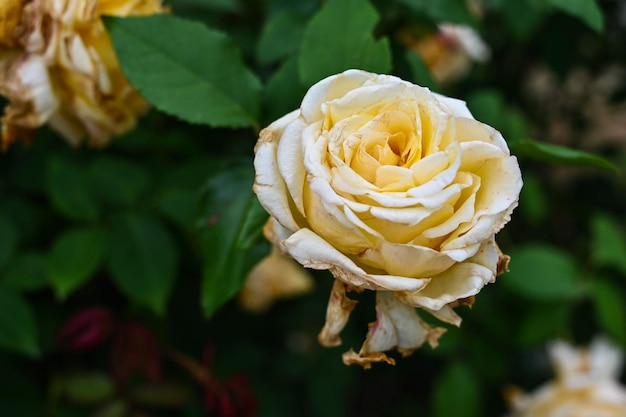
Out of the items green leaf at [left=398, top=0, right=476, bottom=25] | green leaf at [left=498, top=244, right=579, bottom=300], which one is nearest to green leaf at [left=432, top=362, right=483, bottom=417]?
green leaf at [left=498, top=244, right=579, bottom=300]

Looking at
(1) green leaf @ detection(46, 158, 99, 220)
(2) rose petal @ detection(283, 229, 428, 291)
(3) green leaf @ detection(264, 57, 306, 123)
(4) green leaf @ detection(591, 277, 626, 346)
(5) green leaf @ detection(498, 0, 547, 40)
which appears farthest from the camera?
(4) green leaf @ detection(591, 277, 626, 346)

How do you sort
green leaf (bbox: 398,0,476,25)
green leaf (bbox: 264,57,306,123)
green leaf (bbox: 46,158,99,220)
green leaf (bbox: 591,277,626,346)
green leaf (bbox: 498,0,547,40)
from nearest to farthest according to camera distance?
green leaf (bbox: 264,57,306,123)
green leaf (bbox: 398,0,476,25)
green leaf (bbox: 46,158,99,220)
green leaf (bbox: 498,0,547,40)
green leaf (bbox: 591,277,626,346)

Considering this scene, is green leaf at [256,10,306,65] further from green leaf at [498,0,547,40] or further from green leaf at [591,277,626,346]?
green leaf at [591,277,626,346]

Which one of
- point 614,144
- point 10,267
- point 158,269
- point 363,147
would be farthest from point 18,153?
point 614,144

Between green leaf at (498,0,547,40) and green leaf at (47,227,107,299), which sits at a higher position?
green leaf at (498,0,547,40)

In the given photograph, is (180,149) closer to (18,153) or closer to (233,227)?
(18,153)

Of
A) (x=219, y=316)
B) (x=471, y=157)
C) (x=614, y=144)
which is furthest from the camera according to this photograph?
(x=614, y=144)

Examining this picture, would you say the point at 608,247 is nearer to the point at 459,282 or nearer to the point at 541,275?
the point at 541,275

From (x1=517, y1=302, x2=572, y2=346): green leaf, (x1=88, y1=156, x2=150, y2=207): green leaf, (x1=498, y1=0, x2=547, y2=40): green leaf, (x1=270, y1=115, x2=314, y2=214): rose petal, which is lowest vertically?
(x1=517, y1=302, x2=572, y2=346): green leaf
